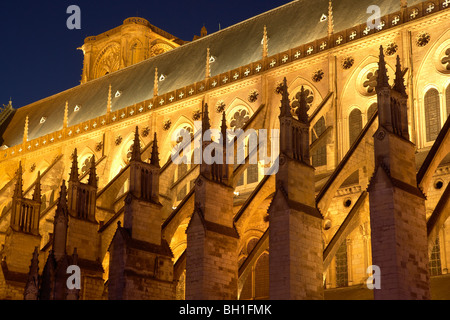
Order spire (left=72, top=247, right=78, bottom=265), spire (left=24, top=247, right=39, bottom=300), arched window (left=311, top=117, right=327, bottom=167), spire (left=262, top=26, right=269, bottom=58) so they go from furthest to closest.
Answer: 1. spire (left=262, top=26, right=269, bottom=58)
2. arched window (left=311, top=117, right=327, bottom=167)
3. spire (left=24, top=247, right=39, bottom=300)
4. spire (left=72, top=247, right=78, bottom=265)

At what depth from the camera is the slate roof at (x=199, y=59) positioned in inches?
1535

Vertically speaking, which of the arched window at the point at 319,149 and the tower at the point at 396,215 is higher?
the arched window at the point at 319,149

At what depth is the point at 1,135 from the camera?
190ft

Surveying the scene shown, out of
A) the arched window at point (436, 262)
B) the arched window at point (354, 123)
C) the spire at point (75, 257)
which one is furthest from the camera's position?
the arched window at point (354, 123)

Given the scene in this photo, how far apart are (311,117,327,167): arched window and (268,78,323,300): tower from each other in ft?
29.7

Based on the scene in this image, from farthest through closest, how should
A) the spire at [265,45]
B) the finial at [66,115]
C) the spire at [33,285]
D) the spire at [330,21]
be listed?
the finial at [66,115]
the spire at [265,45]
the spire at [330,21]
the spire at [33,285]

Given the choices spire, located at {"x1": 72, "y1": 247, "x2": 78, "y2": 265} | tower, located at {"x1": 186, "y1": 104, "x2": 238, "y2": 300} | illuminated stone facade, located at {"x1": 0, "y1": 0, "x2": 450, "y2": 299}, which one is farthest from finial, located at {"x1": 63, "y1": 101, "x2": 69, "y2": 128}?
tower, located at {"x1": 186, "y1": 104, "x2": 238, "y2": 300}

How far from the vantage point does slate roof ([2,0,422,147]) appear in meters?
39.0

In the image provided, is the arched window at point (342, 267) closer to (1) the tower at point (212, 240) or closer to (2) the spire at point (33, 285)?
(1) the tower at point (212, 240)

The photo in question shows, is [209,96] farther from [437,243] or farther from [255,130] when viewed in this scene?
[437,243]

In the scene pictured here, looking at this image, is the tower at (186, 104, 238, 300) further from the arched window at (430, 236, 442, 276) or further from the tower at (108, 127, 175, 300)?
the arched window at (430, 236, 442, 276)

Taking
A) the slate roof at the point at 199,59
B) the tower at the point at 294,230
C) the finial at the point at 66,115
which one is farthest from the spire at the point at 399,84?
the finial at the point at 66,115

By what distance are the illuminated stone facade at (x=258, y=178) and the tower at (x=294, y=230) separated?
50mm
